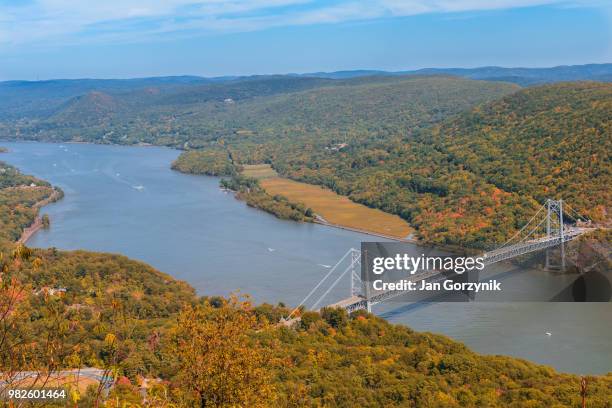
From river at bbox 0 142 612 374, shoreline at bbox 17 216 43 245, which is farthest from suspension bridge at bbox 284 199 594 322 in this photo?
shoreline at bbox 17 216 43 245

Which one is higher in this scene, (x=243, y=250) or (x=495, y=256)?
(x=495, y=256)

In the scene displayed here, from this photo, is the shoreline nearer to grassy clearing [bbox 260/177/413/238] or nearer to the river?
the river

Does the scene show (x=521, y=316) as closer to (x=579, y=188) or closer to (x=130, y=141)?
Result: (x=579, y=188)

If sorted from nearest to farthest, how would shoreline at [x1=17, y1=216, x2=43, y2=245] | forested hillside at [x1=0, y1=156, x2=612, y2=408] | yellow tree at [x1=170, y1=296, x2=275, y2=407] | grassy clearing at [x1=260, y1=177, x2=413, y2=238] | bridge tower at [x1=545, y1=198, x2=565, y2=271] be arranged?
yellow tree at [x1=170, y1=296, x2=275, y2=407] → forested hillside at [x1=0, y1=156, x2=612, y2=408] → bridge tower at [x1=545, y1=198, x2=565, y2=271] → shoreline at [x1=17, y1=216, x2=43, y2=245] → grassy clearing at [x1=260, y1=177, x2=413, y2=238]

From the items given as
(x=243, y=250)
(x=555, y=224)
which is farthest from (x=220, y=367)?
(x=555, y=224)

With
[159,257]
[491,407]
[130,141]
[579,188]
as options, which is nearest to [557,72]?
[130,141]

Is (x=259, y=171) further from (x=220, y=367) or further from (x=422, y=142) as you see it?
(x=220, y=367)
